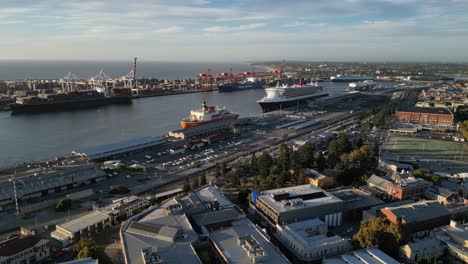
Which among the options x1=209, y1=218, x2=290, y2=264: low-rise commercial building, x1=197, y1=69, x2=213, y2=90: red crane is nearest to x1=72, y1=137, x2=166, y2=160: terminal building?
x1=209, y1=218, x2=290, y2=264: low-rise commercial building

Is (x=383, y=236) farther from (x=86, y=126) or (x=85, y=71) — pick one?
(x=85, y=71)

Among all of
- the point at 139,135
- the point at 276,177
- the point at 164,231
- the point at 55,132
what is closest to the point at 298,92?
the point at 139,135

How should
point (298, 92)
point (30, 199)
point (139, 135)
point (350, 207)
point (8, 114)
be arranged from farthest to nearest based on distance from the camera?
1. point (298, 92)
2. point (8, 114)
3. point (139, 135)
4. point (30, 199)
5. point (350, 207)

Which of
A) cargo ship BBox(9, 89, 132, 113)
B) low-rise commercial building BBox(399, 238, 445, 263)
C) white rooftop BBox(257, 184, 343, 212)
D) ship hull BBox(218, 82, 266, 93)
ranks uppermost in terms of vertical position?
ship hull BBox(218, 82, 266, 93)

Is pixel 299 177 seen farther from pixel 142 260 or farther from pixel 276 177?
pixel 142 260

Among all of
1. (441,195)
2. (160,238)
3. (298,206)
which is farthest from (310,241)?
(441,195)

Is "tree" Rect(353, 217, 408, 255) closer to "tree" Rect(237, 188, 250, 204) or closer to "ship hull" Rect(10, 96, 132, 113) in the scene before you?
"tree" Rect(237, 188, 250, 204)
